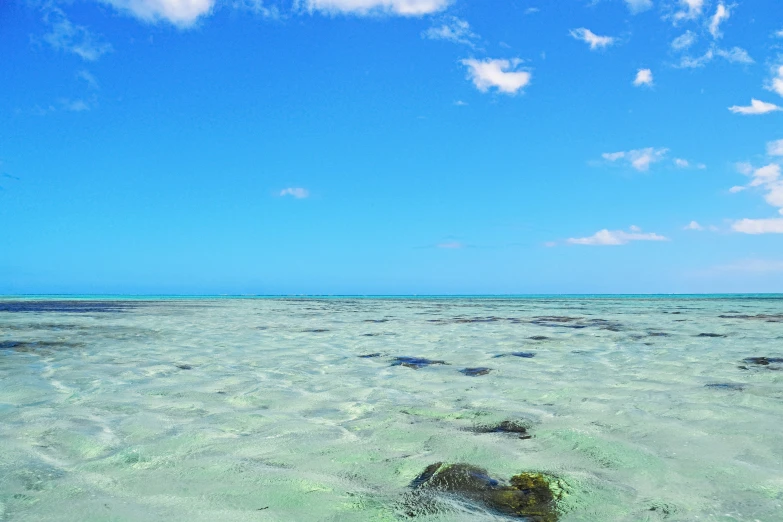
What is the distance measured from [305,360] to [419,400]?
3.09 meters

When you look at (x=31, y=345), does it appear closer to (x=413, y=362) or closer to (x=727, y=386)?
(x=413, y=362)

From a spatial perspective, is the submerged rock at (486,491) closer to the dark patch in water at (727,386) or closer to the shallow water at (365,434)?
the shallow water at (365,434)

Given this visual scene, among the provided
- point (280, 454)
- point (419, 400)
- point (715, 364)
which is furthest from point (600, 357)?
point (280, 454)

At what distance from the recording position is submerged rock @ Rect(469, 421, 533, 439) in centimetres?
354

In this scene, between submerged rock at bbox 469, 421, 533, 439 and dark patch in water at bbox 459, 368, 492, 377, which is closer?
submerged rock at bbox 469, 421, 533, 439

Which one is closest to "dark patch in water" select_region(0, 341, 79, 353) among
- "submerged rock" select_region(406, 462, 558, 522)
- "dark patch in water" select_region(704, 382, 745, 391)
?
"submerged rock" select_region(406, 462, 558, 522)

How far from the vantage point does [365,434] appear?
3527 mm

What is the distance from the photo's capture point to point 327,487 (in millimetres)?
2553

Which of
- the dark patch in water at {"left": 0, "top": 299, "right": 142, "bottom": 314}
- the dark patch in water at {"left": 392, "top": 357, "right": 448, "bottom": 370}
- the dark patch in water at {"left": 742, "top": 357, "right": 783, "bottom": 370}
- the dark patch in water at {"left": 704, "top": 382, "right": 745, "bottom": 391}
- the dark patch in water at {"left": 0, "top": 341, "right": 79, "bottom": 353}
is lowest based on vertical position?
the dark patch in water at {"left": 392, "top": 357, "right": 448, "bottom": 370}

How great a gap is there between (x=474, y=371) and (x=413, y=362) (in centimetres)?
111

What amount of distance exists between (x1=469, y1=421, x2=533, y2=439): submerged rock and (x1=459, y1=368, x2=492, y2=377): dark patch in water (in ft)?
7.25

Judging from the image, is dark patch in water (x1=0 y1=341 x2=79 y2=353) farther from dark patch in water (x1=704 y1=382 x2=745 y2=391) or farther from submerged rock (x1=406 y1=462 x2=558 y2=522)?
dark patch in water (x1=704 y1=382 x2=745 y2=391)

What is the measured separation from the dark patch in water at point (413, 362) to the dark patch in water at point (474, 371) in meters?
0.64

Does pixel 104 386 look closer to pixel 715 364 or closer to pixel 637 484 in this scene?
pixel 637 484
